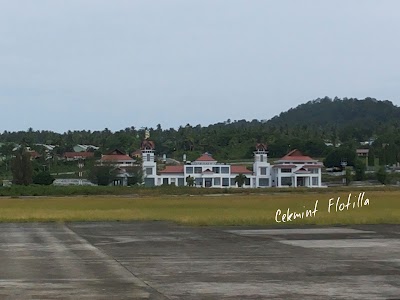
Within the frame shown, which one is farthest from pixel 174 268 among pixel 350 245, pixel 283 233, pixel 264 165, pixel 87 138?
pixel 87 138

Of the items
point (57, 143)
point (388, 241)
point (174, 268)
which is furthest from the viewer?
point (57, 143)

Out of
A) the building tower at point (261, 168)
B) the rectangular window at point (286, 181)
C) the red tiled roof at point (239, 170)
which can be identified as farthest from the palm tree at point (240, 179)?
the rectangular window at point (286, 181)

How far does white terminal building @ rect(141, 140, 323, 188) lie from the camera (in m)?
95.7

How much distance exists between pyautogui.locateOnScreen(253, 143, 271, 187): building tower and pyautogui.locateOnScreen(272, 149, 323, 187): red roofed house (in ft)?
3.34

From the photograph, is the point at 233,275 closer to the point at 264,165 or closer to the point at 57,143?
the point at 264,165

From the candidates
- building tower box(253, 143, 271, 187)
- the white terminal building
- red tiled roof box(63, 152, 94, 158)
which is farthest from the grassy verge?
red tiled roof box(63, 152, 94, 158)

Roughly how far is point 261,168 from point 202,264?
267 feet

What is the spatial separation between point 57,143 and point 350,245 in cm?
13407

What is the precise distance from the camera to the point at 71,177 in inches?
4198

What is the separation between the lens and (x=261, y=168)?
97.8 metres

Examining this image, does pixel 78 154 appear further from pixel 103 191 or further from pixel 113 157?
pixel 103 191

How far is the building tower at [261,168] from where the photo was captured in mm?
96812

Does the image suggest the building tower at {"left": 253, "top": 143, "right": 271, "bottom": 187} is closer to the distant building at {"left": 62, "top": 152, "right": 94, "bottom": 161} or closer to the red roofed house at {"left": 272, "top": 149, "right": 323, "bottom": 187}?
the red roofed house at {"left": 272, "top": 149, "right": 323, "bottom": 187}

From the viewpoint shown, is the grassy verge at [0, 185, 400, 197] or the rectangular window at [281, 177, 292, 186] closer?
the grassy verge at [0, 185, 400, 197]
